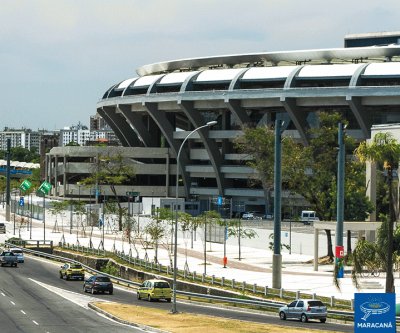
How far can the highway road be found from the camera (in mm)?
55656

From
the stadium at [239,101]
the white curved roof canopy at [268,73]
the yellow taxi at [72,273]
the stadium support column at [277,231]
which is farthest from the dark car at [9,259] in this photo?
the white curved roof canopy at [268,73]

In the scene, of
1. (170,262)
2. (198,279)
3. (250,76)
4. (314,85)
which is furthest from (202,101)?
(198,279)

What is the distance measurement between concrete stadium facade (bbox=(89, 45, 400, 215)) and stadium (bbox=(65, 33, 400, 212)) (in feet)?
0.53

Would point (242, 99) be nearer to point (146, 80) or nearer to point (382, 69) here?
point (382, 69)

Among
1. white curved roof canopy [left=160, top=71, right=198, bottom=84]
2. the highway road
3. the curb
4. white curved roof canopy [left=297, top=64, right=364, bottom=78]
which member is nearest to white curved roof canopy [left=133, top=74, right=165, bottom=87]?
white curved roof canopy [left=160, top=71, right=198, bottom=84]

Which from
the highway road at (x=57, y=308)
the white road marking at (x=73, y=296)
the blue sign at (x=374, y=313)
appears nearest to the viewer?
the blue sign at (x=374, y=313)

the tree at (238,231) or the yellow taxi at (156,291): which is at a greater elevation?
the tree at (238,231)

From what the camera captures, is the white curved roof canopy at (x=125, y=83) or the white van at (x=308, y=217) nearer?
the white van at (x=308, y=217)

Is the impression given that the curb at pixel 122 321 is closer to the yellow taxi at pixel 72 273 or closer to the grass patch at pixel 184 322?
the grass patch at pixel 184 322

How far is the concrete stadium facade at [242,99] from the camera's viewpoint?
152 meters

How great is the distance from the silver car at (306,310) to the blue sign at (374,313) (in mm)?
25315

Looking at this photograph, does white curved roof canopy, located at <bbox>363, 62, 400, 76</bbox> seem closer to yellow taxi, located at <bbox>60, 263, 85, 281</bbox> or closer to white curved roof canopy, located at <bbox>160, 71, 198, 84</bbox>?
white curved roof canopy, located at <bbox>160, 71, 198, 84</bbox>

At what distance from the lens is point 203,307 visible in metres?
68.3

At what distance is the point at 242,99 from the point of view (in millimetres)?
163500
